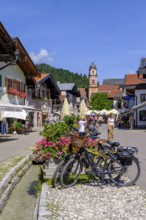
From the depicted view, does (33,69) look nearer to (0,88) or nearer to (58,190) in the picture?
(0,88)

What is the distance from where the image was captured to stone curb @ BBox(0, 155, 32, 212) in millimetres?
7588

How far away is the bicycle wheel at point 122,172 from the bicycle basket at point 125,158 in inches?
2.8

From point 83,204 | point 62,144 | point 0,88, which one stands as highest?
point 0,88

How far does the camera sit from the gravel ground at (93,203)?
225 inches

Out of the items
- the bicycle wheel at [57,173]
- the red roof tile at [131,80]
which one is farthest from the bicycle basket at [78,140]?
the red roof tile at [131,80]

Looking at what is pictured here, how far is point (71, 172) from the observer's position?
7883 mm

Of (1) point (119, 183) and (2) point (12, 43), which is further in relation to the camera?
(2) point (12, 43)

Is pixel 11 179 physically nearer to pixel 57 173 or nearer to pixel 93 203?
pixel 57 173

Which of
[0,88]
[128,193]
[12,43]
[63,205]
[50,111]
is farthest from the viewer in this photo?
[50,111]

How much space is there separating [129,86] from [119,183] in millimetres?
46096

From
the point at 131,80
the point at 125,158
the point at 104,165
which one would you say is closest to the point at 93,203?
the point at 104,165

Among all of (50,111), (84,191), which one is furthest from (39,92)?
(84,191)

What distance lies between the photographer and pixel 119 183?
8.03 m

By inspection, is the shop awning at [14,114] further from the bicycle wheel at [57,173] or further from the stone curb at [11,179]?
the bicycle wheel at [57,173]
